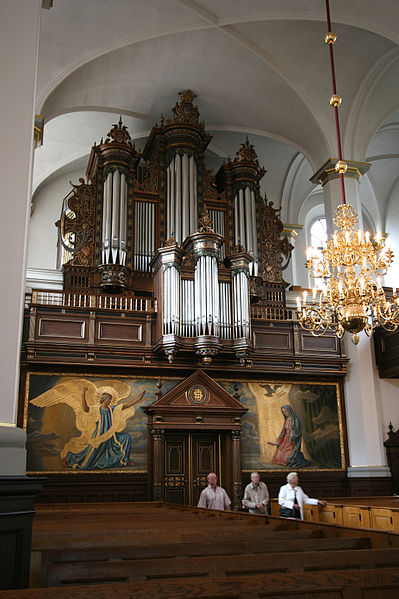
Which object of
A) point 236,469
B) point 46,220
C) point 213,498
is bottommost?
point 213,498

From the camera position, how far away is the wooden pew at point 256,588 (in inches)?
142

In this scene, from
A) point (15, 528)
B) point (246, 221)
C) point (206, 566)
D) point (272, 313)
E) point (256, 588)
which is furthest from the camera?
point (246, 221)

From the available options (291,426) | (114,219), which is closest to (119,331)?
(114,219)

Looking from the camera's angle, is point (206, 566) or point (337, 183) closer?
point (206, 566)

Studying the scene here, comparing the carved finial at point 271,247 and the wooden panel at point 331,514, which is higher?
the carved finial at point 271,247

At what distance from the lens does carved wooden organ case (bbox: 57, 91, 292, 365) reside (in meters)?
14.0

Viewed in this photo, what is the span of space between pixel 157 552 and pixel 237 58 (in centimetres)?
1362

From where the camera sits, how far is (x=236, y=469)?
45.5 ft

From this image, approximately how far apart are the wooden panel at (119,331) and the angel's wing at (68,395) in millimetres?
1030

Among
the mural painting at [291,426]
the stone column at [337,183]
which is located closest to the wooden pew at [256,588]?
the mural painting at [291,426]

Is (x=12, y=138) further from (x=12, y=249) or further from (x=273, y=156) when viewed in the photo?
(x=273, y=156)

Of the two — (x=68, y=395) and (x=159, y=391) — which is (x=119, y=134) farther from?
(x=68, y=395)

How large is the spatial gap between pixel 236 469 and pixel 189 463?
1054 mm

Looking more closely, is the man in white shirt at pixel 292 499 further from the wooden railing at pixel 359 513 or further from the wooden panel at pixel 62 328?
the wooden panel at pixel 62 328
